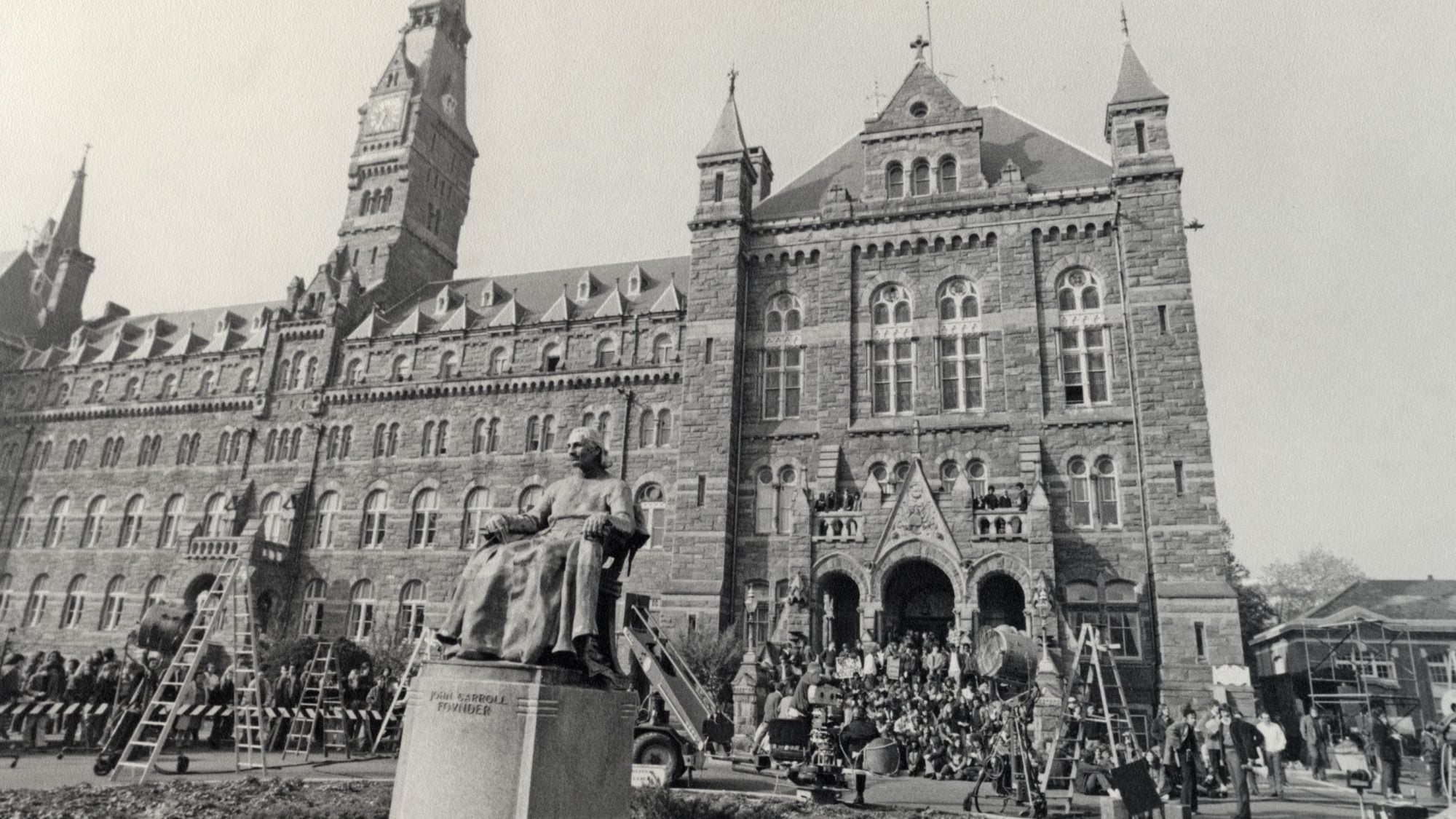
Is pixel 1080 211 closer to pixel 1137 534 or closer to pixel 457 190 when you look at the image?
pixel 1137 534

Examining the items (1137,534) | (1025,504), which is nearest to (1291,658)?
(1137,534)

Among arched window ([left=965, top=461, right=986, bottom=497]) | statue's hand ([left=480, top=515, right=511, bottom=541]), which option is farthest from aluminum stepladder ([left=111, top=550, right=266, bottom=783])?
arched window ([left=965, top=461, right=986, bottom=497])

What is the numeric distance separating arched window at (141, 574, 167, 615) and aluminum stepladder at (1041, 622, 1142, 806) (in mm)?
37160

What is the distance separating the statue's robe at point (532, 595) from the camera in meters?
6.44

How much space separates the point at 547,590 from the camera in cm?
665

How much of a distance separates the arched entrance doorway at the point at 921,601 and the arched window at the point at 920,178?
12.5 meters

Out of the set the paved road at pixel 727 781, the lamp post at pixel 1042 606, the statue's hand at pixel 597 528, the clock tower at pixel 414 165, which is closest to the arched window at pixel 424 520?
the clock tower at pixel 414 165

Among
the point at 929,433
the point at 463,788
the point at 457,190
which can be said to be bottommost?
the point at 463,788

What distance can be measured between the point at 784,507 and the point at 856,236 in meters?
9.40

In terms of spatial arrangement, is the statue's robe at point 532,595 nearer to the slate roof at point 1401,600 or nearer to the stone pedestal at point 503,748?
the stone pedestal at point 503,748

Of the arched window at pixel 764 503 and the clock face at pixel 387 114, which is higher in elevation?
the clock face at pixel 387 114

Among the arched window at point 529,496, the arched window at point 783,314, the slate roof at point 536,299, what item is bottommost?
the arched window at point 529,496

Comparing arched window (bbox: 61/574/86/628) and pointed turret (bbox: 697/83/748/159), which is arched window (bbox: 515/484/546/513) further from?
arched window (bbox: 61/574/86/628)

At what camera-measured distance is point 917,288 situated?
2916cm
